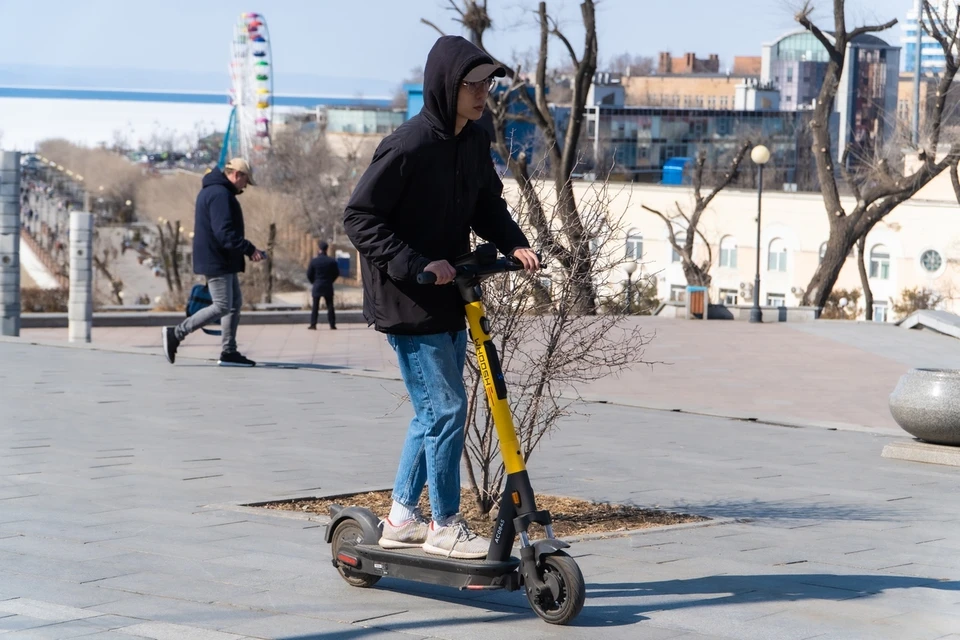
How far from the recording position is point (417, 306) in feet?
14.5

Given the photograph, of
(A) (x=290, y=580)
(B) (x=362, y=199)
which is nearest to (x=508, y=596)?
(A) (x=290, y=580)

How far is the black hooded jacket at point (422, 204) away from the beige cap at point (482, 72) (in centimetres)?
2

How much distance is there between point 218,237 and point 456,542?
322 inches

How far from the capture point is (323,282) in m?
22.0

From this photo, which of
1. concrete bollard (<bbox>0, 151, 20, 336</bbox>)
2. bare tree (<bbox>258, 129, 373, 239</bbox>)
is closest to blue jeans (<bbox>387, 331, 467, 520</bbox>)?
concrete bollard (<bbox>0, 151, 20, 336</bbox>)

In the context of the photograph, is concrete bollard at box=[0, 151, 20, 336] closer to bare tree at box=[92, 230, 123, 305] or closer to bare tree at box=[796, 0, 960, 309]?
bare tree at box=[796, 0, 960, 309]

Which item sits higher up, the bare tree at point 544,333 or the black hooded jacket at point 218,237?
the black hooded jacket at point 218,237

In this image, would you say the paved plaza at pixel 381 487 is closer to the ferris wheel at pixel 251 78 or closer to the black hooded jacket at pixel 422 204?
the black hooded jacket at pixel 422 204

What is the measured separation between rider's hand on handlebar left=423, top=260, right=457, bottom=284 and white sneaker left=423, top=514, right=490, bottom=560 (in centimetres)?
85

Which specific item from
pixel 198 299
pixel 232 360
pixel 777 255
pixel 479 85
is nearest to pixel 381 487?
pixel 479 85

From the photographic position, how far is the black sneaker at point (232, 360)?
1303 centimetres

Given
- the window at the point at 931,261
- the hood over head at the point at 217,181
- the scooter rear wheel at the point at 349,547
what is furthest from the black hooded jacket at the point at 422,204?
the window at the point at 931,261

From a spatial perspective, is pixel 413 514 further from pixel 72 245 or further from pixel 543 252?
pixel 72 245

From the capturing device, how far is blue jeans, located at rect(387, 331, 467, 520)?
4477mm
